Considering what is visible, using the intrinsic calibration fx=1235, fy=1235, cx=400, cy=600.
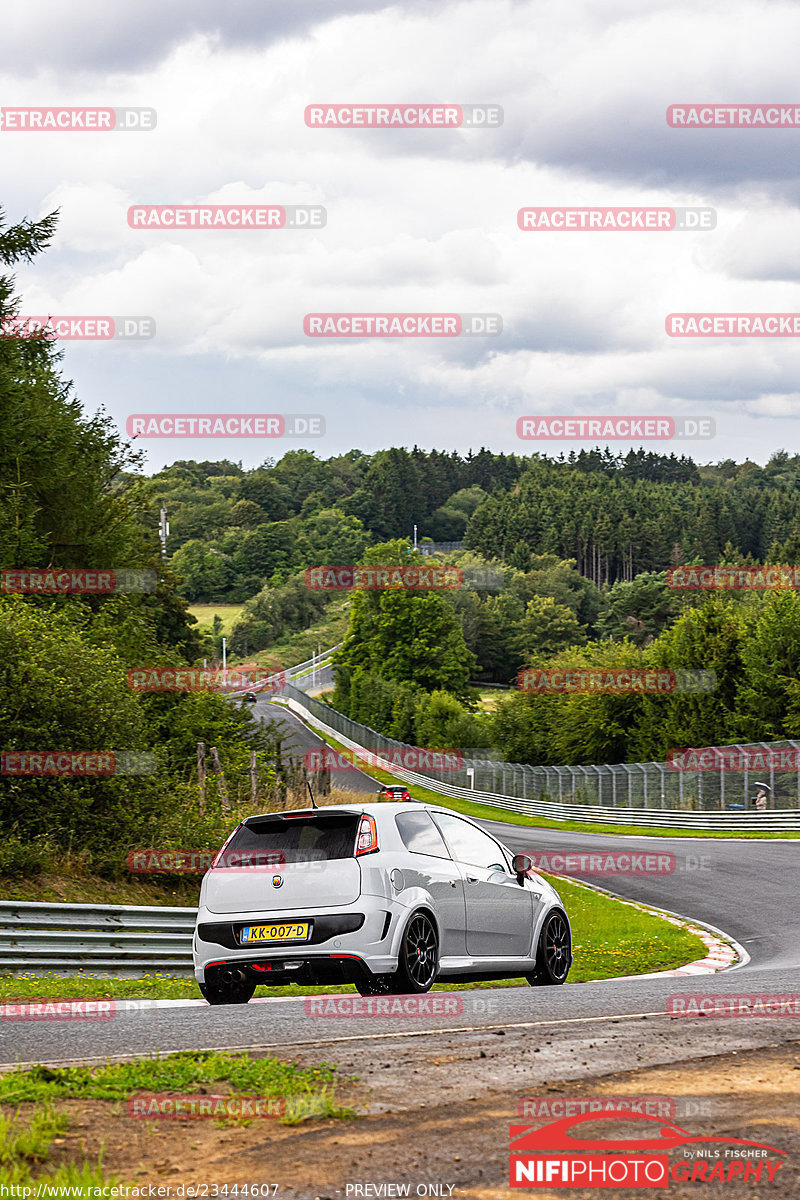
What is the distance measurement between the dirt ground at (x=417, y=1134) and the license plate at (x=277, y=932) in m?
3.14

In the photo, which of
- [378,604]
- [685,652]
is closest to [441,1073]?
[685,652]

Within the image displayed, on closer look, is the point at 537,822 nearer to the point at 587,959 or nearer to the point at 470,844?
the point at 587,959

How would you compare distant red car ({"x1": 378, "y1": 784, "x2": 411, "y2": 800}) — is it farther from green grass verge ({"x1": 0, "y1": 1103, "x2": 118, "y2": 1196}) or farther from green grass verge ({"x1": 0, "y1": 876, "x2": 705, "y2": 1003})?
green grass verge ({"x1": 0, "y1": 1103, "x2": 118, "y2": 1196})

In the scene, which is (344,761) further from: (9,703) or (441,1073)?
(441,1073)

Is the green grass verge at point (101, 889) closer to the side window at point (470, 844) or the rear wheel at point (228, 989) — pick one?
the rear wheel at point (228, 989)

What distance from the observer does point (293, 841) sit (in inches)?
376

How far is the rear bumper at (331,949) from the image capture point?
9.05 m

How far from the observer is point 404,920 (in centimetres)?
925

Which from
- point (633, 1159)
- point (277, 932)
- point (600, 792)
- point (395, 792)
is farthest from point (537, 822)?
point (633, 1159)

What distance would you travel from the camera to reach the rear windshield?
30.8 feet

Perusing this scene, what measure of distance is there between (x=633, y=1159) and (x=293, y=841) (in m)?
5.37

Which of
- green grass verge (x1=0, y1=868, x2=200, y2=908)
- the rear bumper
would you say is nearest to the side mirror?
the rear bumper

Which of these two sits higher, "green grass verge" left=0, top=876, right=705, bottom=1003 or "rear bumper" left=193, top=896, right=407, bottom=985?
"rear bumper" left=193, top=896, right=407, bottom=985

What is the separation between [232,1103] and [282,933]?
4.10 metres
